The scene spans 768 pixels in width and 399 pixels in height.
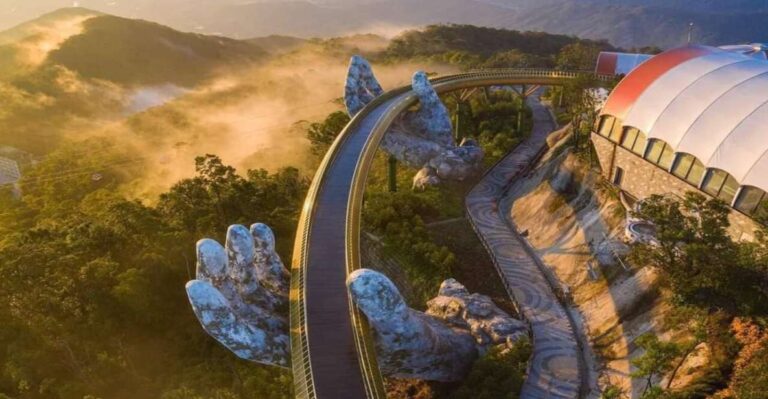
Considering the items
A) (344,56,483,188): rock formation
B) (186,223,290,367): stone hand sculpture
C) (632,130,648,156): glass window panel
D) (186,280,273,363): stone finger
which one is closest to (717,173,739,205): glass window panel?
(632,130,648,156): glass window panel

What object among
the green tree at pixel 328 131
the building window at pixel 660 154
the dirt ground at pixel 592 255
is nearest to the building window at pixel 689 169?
the building window at pixel 660 154

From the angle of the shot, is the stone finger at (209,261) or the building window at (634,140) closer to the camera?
the stone finger at (209,261)

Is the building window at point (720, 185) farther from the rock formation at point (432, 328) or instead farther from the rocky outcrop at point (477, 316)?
the rock formation at point (432, 328)

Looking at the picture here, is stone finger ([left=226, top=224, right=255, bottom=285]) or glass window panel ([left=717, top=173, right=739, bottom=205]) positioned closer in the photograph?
stone finger ([left=226, top=224, right=255, bottom=285])

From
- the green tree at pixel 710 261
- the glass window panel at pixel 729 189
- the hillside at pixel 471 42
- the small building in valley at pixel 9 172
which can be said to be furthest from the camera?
the hillside at pixel 471 42

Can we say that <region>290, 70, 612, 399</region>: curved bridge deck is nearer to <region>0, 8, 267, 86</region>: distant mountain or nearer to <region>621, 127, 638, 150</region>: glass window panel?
<region>621, 127, 638, 150</region>: glass window panel

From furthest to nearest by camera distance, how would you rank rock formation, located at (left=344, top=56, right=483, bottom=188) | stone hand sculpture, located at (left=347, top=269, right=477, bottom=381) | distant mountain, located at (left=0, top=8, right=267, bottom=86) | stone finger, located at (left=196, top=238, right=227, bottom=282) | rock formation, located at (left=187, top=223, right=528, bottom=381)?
1. distant mountain, located at (left=0, top=8, right=267, bottom=86)
2. rock formation, located at (left=344, top=56, right=483, bottom=188)
3. stone finger, located at (left=196, top=238, right=227, bottom=282)
4. rock formation, located at (left=187, top=223, right=528, bottom=381)
5. stone hand sculpture, located at (left=347, top=269, right=477, bottom=381)
